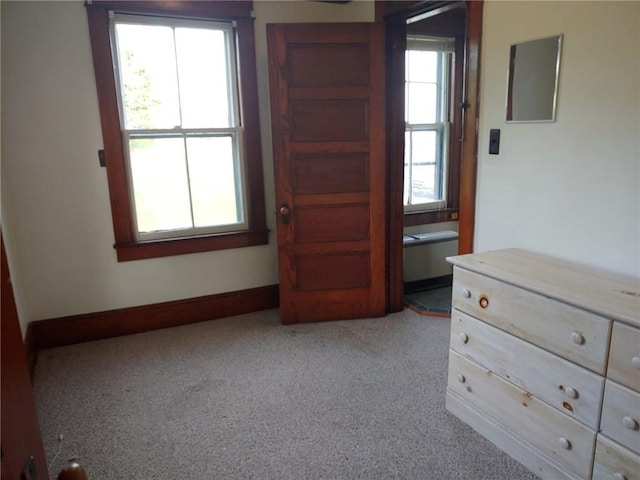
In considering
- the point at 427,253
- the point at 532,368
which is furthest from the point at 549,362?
the point at 427,253

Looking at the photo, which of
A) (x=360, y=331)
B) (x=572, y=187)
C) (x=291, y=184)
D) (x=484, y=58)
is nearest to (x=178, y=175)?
(x=291, y=184)

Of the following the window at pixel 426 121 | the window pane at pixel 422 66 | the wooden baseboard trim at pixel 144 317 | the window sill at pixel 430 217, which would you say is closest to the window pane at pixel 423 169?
the window at pixel 426 121

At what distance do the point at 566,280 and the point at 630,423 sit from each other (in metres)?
0.53

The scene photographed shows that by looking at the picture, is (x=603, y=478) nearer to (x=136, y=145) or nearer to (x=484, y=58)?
(x=484, y=58)

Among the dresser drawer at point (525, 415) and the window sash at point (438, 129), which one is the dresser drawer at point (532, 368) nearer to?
the dresser drawer at point (525, 415)

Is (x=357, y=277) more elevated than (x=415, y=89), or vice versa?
(x=415, y=89)

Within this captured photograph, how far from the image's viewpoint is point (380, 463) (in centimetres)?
183

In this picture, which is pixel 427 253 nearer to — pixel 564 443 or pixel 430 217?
pixel 430 217

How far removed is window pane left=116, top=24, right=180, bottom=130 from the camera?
2871mm

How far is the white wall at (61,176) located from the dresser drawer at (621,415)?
261cm

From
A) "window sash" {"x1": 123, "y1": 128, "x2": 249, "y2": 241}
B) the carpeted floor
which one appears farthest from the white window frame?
the carpeted floor

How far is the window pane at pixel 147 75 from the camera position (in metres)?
2.87

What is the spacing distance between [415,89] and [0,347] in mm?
3756

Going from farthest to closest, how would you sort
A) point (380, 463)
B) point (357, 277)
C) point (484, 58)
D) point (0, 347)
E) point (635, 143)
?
point (357, 277) < point (484, 58) < point (380, 463) < point (635, 143) < point (0, 347)
